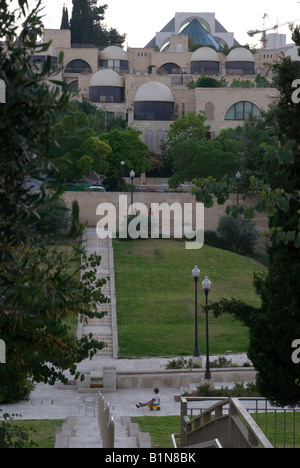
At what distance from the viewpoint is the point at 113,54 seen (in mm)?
83375

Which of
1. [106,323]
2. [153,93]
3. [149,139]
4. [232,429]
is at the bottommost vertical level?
[106,323]

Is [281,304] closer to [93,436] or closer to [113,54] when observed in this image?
[93,436]

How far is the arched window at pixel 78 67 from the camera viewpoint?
267 ft

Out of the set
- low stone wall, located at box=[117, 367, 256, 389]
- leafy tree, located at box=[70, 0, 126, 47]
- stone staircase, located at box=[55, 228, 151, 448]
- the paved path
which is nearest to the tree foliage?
A: stone staircase, located at box=[55, 228, 151, 448]

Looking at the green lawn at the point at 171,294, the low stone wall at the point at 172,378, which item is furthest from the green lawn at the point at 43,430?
the green lawn at the point at 171,294

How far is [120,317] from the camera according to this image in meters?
32.0

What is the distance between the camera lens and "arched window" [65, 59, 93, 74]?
8138 cm

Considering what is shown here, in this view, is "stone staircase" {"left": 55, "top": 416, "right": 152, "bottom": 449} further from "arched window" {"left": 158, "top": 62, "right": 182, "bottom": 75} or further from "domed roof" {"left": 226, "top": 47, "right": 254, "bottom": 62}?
"domed roof" {"left": 226, "top": 47, "right": 254, "bottom": 62}

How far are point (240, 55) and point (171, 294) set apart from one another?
50642mm

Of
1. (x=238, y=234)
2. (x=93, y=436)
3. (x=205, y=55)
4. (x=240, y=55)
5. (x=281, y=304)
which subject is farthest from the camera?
(x=240, y=55)

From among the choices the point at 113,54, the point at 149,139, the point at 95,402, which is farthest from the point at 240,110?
the point at 95,402

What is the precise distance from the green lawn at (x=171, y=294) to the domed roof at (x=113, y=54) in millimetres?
43439

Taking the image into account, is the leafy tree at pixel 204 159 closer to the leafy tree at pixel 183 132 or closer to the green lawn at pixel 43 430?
the leafy tree at pixel 183 132

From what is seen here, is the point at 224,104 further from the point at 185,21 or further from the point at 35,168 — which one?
the point at 35,168
